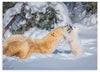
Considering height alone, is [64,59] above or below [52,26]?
below

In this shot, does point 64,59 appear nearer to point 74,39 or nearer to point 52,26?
point 74,39

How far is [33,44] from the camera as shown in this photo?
331 cm

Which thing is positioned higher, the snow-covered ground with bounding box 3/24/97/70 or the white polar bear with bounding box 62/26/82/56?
the white polar bear with bounding box 62/26/82/56

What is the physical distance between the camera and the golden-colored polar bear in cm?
327

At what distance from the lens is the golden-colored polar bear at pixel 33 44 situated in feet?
10.7

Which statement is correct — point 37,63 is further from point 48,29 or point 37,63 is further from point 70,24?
point 70,24

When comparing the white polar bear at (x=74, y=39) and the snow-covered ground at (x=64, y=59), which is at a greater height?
the white polar bear at (x=74, y=39)

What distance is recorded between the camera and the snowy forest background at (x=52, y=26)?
3.26 metres

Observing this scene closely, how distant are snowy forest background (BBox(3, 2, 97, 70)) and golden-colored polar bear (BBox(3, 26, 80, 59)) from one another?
0.07 m

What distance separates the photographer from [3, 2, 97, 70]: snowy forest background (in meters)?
3.26

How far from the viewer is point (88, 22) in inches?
131

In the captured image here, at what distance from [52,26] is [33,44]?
43 cm

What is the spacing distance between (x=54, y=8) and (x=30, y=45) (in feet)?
2.39

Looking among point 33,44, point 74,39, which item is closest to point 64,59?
point 74,39
